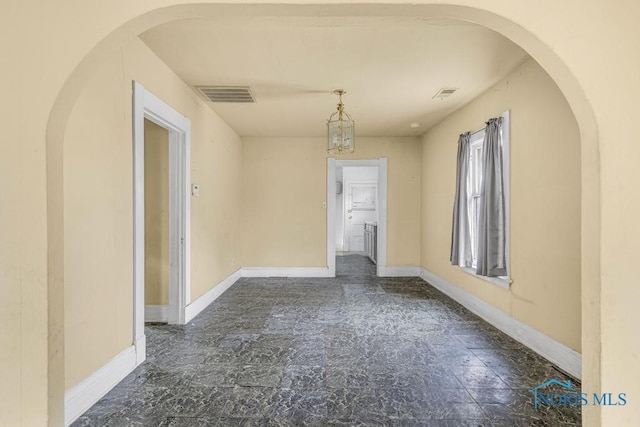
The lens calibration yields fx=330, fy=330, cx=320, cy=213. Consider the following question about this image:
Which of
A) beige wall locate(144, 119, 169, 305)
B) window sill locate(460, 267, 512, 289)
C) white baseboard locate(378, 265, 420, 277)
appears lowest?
white baseboard locate(378, 265, 420, 277)

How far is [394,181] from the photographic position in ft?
19.8

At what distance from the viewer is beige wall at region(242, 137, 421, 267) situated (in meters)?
6.02

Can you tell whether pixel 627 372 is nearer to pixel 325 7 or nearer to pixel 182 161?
pixel 325 7

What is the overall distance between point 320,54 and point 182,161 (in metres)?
1.78

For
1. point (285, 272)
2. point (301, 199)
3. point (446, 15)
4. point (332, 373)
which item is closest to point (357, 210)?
point (301, 199)

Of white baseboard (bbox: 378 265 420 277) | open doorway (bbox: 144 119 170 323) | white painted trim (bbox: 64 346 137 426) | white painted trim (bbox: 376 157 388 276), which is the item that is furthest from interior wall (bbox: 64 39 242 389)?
white baseboard (bbox: 378 265 420 277)

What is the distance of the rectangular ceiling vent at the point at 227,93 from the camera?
3.54 m

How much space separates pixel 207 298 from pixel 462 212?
3.32m

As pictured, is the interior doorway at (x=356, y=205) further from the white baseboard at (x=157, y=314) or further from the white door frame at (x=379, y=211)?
the white baseboard at (x=157, y=314)

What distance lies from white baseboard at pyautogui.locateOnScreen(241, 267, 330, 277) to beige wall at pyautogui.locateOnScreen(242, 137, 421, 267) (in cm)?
8

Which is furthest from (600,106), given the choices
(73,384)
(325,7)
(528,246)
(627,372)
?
(73,384)

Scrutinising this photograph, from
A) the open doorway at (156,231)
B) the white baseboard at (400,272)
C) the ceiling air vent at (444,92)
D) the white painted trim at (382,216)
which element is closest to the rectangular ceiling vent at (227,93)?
the open doorway at (156,231)

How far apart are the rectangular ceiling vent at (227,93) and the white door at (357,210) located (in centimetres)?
617

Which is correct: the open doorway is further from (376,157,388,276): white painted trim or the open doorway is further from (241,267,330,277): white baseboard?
(376,157,388,276): white painted trim
